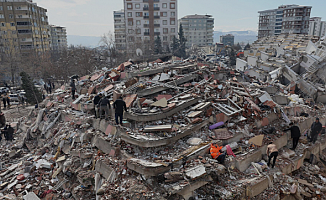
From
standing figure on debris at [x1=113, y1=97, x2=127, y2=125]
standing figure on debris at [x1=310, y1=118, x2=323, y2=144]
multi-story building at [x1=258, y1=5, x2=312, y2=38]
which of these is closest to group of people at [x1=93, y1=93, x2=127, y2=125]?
standing figure on debris at [x1=113, y1=97, x2=127, y2=125]

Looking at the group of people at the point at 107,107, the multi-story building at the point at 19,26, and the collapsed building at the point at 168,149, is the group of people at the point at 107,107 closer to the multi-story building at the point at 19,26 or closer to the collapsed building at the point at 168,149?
the collapsed building at the point at 168,149

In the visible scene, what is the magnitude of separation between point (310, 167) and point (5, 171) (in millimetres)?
11649

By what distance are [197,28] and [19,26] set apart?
46.4 meters

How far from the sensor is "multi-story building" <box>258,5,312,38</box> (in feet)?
182

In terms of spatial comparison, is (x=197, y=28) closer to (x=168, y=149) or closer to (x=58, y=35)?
(x=58, y=35)

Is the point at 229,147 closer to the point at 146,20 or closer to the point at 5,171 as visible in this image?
the point at 5,171

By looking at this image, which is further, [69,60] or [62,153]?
[69,60]

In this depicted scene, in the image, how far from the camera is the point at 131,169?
6.14 metres

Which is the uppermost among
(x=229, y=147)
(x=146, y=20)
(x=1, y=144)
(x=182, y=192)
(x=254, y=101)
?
(x=146, y=20)

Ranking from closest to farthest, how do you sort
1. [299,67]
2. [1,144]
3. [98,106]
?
1. [98,106]
2. [1,144]
3. [299,67]

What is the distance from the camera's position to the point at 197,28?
2621 inches

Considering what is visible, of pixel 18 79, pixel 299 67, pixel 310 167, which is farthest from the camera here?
pixel 18 79

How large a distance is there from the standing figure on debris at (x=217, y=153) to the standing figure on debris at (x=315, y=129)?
4.37m

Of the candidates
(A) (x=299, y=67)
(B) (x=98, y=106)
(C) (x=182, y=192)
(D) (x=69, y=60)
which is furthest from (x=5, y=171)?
(D) (x=69, y=60)
